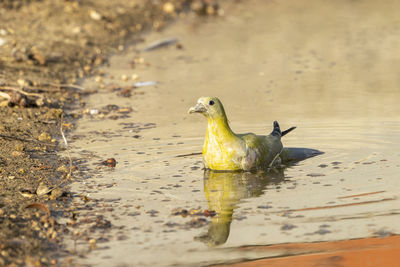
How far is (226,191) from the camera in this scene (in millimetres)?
7125

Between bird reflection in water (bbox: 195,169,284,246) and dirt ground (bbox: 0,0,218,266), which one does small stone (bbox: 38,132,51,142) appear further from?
bird reflection in water (bbox: 195,169,284,246)

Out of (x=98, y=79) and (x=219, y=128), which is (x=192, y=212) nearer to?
(x=219, y=128)

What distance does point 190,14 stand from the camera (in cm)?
1811

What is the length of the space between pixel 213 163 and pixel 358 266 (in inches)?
94.1

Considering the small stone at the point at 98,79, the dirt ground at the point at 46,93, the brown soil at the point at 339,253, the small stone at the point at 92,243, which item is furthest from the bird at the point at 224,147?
the small stone at the point at 98,79

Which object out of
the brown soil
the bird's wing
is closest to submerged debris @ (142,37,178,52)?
the bird's wing

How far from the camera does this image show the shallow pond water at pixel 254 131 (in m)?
6.05

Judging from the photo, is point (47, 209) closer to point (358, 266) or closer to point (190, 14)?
point (358, 266)

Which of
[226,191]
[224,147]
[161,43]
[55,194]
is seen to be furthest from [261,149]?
[161,43]

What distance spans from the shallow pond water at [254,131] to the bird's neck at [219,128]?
392mm

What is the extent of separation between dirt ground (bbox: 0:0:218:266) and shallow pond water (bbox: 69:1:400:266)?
1.20 ft

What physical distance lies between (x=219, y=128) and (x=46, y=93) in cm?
409

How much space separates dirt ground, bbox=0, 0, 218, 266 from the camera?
6047 millimetres

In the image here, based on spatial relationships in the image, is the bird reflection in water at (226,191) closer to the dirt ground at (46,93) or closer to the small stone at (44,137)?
the dirt ground at (46,93)
